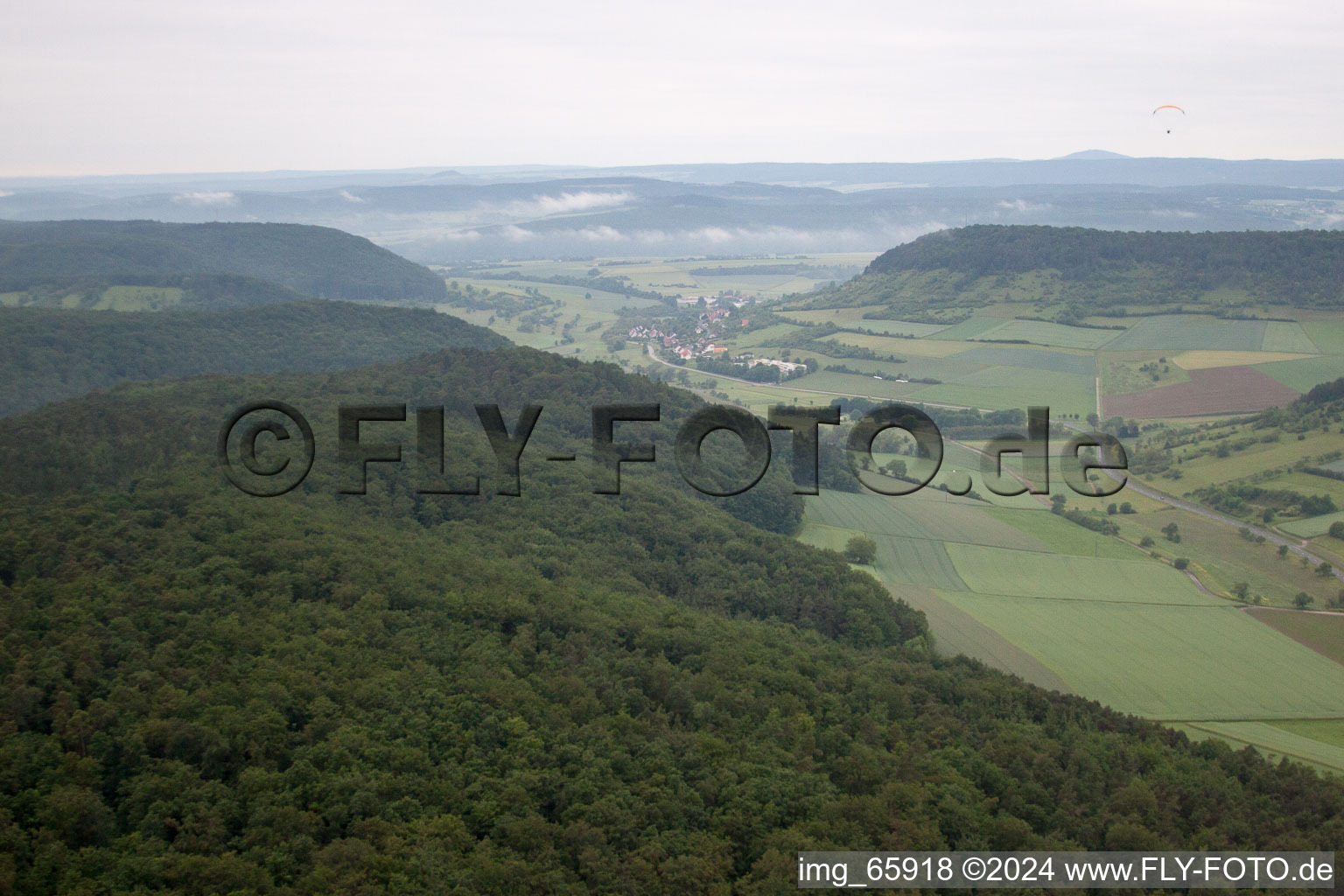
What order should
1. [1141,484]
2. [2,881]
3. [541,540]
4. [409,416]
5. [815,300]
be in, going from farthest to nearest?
[815,300]
[1141,484]
[409,416]
[541,540]
[2,881]

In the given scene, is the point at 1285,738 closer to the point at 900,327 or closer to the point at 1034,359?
the point at 1034,359

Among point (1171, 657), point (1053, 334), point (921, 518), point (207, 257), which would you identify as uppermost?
point (207, 257)

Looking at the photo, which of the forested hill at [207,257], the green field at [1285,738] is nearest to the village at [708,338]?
the forested hill at [207,257]

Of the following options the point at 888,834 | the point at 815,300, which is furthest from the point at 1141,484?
the point at 815,300

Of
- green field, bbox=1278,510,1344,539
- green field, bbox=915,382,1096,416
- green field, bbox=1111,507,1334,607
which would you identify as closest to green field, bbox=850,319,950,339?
green field, bbox=915,382,1096,416

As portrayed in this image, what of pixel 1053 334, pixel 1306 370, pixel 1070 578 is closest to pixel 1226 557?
pixel 1070 578

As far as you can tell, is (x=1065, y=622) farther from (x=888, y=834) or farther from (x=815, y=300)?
(x=815, y=300)
